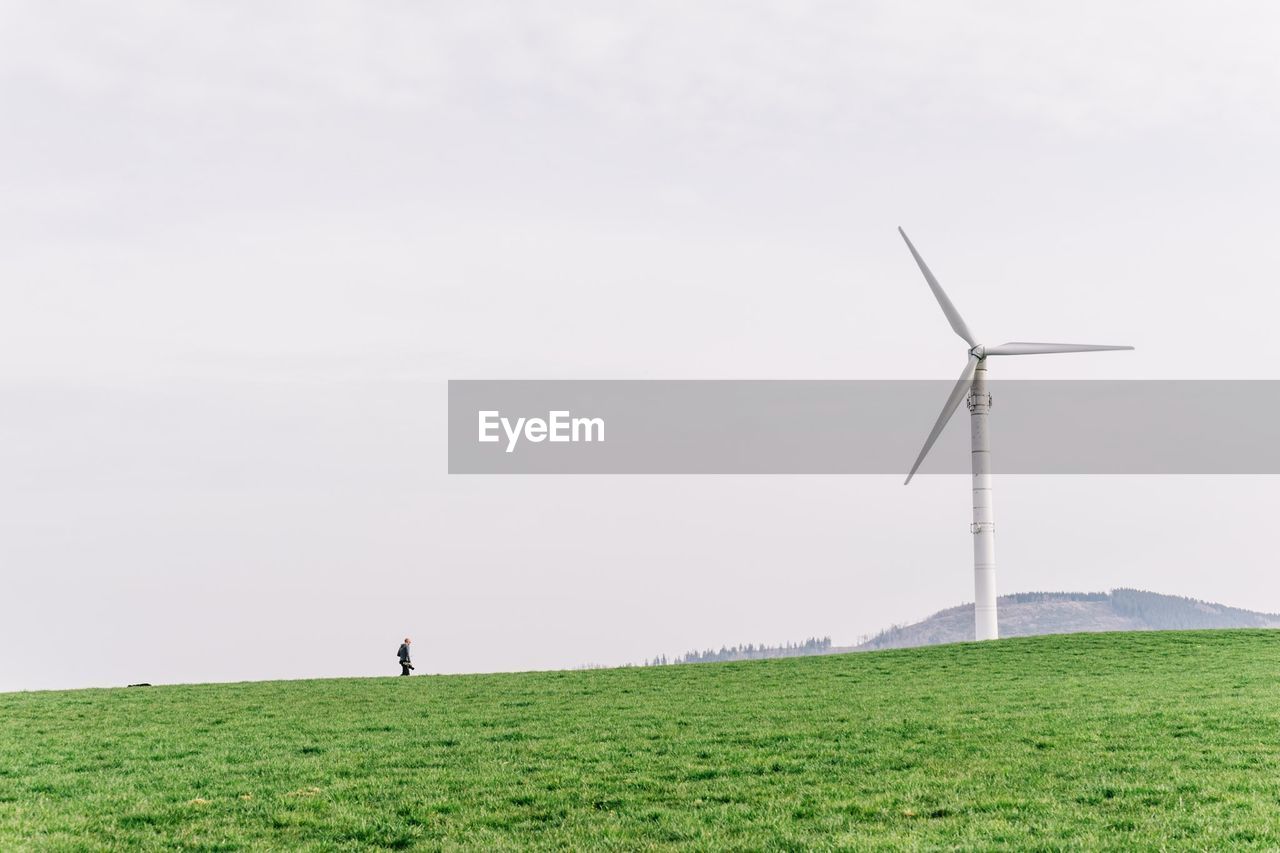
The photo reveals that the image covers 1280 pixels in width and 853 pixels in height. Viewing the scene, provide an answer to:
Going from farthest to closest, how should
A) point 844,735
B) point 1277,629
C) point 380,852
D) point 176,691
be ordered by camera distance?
point 1277,629 < point 176,691 < point 844,735 < point 380,852

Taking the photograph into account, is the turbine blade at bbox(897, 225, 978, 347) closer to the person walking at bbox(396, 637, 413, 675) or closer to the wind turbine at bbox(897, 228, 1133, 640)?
the wind turbine at bbox(897, 228, 1133, 640)

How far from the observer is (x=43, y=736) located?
28.5 m

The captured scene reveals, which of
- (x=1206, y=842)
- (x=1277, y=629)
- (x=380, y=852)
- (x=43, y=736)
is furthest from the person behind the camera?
(x=1277, y=629)

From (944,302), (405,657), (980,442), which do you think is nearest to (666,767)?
(405,657)

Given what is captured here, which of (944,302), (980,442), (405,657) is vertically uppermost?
(944,302)

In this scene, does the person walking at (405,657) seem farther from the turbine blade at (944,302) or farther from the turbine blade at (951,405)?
the turbine blade at (944,302)

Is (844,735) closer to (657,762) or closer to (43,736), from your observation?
(657,762)

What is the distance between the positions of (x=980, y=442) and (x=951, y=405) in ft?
14.9

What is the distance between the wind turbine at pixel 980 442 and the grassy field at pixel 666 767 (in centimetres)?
2639

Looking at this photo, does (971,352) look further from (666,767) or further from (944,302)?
(666,767)

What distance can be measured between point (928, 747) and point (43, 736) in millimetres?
21703

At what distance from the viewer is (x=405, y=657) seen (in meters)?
54.2

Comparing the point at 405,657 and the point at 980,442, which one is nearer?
the point at 405,657

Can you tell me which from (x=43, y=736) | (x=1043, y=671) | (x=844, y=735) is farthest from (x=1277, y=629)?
(x=43, y=736)
